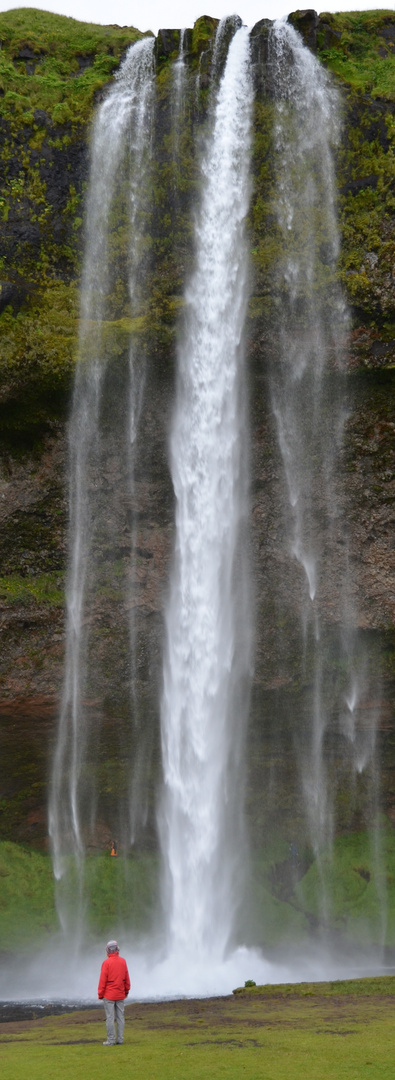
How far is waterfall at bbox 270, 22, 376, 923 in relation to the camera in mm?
23094

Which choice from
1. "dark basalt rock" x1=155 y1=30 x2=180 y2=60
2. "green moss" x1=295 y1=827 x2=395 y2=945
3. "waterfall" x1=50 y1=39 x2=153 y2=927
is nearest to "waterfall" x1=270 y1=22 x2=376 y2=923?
"green moss" x1=295 y1=827 x2=395 y2=945

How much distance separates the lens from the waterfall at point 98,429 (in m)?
23.4

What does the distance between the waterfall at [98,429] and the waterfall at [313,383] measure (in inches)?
160

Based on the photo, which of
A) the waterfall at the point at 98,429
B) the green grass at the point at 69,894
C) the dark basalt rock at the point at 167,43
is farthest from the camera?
the dark basalt rock at the point at 167,43

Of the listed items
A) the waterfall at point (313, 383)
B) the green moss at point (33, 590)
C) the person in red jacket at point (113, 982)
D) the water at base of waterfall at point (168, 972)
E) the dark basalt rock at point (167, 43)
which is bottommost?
the water at base of waterfall at point (168, 972)

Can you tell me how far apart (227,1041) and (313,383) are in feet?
54.2

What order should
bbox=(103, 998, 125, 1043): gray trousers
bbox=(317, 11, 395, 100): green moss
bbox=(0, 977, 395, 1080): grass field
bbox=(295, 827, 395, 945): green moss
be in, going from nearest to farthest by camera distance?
bbox=(0, 977, 395, 1080): grass field, bbox=(103, 998, 125, 1043): gray trousers, bbox=(295, 827, 395, 945): green moss, bbox=(317, 11, 395, 100): green moss

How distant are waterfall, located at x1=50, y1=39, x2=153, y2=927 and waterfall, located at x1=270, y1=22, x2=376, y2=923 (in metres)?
4.06

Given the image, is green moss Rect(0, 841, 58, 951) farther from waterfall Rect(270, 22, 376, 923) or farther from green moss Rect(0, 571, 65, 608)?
waterfall Rect(270, 22, 376, 923)

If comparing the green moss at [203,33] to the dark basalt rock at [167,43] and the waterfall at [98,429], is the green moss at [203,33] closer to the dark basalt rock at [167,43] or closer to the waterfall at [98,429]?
the dark basalt rock at [167,43]

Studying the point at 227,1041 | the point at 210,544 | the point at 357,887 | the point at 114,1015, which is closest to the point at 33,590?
the point at 210,544

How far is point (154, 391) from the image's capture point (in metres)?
23.5

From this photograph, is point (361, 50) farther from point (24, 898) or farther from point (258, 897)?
point (24, 898)

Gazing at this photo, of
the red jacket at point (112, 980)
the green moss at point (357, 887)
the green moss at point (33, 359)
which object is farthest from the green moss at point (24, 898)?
the red jacket at point (112, 980)
